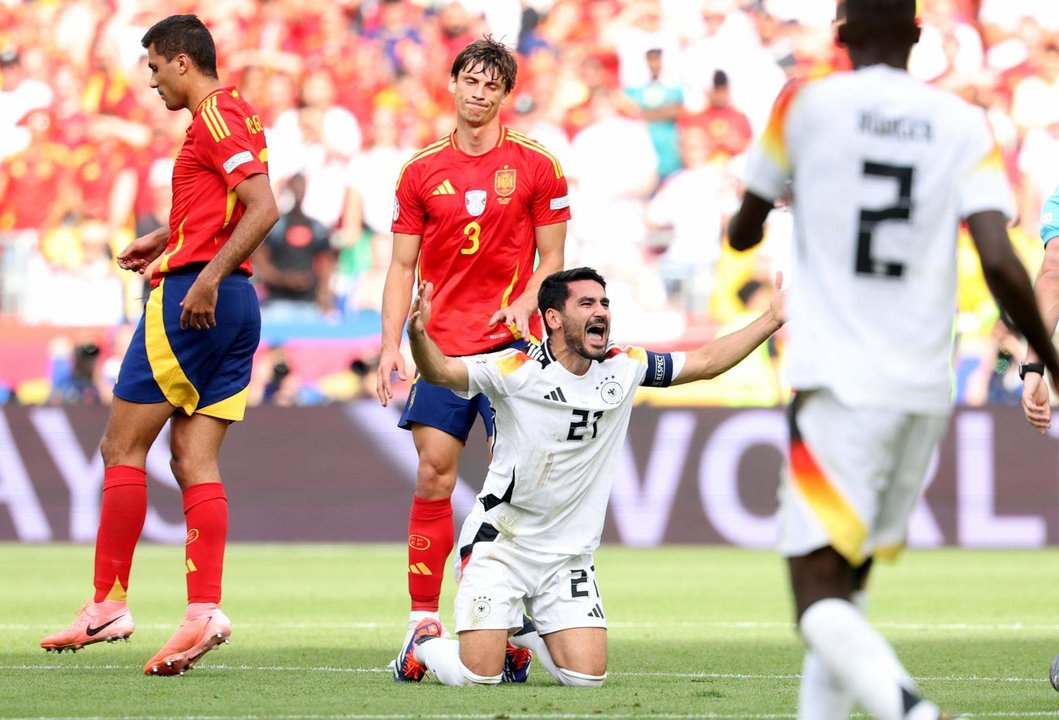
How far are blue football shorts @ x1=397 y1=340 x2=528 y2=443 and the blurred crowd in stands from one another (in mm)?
8334

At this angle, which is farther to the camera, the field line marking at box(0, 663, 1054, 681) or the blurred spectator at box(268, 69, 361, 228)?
the blurred spectator at box(268, 69, 361, 228)

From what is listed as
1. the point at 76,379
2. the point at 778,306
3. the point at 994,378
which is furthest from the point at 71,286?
the point at 778,306

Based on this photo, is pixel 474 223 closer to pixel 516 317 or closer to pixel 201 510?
pixel 516 317

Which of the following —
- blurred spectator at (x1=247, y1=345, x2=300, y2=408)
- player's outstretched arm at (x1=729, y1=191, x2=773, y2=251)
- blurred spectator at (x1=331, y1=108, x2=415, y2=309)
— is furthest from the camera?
blurred spectator at (x1=331, y1=108, x2=415, y2=309)

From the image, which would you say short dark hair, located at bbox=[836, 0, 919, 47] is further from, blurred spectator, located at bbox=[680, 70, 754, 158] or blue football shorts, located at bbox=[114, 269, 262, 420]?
blurred spectator, located at bbox=[680, 70, 754, 158]

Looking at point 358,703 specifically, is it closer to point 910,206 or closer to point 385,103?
point 910,206

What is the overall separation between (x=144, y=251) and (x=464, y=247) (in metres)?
1.28

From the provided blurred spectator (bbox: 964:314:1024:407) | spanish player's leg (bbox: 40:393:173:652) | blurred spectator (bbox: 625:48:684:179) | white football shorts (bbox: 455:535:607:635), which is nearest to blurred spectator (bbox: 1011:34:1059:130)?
blurred spectator (bbox: 964:314:1024:407)

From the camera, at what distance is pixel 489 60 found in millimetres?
6867

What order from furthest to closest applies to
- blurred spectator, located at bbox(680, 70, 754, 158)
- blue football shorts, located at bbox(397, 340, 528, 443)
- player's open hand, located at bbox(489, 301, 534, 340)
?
blurred spectator, located at bbox(680, 70, 754, 158), blue football shorts, located at bbox(397, 340, 528, 443), player's open hand, located at bbox(489, 301, 534, 340)

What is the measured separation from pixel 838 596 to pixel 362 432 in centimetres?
1080

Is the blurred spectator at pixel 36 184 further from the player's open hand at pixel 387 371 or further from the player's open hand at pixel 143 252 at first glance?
the player's open hand at pixel 387 371

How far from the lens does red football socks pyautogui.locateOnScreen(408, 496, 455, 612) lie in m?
6.69

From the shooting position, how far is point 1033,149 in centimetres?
1666
